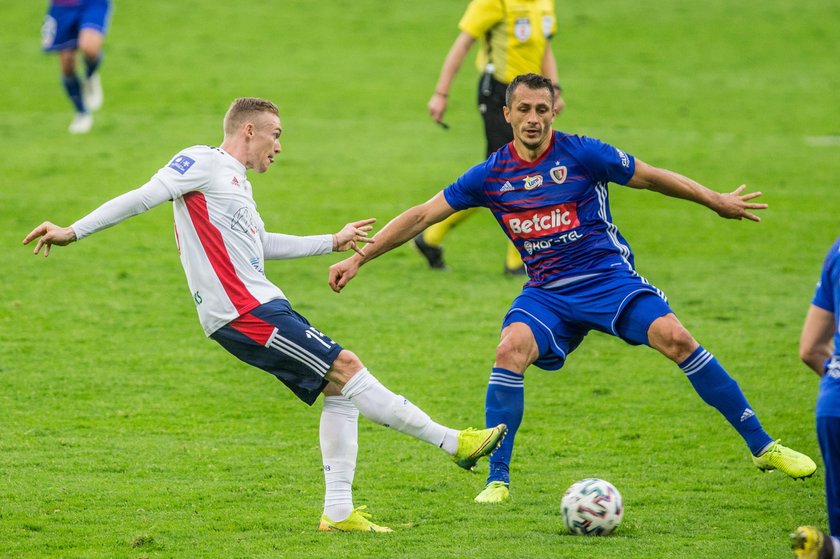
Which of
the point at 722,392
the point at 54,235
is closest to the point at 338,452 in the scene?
the point at 54,235

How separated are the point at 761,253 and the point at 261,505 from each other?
9331mm

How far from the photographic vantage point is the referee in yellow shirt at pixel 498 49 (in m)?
12.6

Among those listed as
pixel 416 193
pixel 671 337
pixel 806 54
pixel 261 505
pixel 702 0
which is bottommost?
pixel 261 505

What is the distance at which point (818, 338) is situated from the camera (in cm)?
552

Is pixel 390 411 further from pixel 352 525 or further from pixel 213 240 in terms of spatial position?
pixel 213 240

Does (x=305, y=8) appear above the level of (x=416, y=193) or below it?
above

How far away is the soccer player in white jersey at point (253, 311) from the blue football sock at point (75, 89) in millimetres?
13121

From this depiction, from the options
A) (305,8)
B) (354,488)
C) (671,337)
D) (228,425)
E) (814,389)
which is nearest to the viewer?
(671,337)

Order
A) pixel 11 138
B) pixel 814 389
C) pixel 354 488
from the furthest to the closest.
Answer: pixel 11 138 → pixel 814 389 → pixel 354 488

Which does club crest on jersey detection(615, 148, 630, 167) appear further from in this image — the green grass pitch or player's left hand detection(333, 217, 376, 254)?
the green grass pitch

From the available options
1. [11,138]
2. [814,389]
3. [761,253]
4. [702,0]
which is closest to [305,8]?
[702,0]

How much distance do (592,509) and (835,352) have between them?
5.67ft

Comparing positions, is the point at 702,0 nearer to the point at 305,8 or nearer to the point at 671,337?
the point at 305,8

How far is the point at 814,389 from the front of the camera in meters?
9.95
